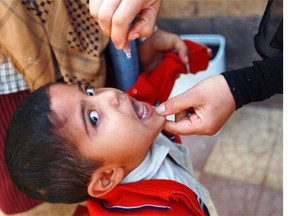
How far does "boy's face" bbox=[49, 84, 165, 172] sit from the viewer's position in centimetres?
79

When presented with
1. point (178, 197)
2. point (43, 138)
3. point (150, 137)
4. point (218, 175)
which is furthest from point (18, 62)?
point (218, 175)

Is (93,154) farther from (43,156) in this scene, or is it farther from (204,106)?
(204,106)

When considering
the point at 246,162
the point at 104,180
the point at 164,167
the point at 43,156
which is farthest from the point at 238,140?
the point at 43,156

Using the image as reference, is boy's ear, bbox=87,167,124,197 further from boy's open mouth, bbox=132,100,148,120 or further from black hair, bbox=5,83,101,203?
boy's open mouth, bbox=132,100,148,120

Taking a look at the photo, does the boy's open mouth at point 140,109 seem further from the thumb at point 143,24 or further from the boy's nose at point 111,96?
the thumb at point 143,24

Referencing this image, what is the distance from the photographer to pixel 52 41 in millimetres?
923

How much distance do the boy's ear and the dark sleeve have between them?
0.91 feet

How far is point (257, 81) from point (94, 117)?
1.04 ft

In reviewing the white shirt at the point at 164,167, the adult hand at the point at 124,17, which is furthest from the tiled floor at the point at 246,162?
the adult hand at the point at 124,17

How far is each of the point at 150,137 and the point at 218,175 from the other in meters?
0.94

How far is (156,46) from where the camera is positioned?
1.08 meters

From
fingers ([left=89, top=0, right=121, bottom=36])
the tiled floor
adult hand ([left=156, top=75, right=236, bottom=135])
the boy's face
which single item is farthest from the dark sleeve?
the tiled floor

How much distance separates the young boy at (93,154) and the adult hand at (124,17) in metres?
0.14

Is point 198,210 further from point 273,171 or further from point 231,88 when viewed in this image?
point 273,171
